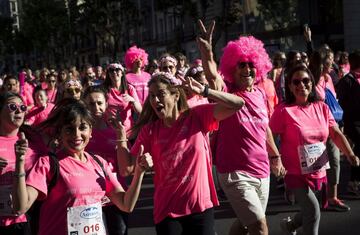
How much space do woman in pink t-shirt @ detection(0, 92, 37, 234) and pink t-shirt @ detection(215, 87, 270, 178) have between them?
4.92 feet

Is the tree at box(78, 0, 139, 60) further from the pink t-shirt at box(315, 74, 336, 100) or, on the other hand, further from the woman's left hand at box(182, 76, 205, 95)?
the woman's left hand at box(182, 76, 205, 95)

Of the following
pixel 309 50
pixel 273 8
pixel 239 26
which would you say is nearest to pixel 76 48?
pixel 239 26

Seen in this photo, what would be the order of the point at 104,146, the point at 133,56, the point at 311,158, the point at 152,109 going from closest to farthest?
the point at 152,109
the point at 104,146
the point at 311,158
the point at 133,56

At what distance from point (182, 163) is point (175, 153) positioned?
75mm

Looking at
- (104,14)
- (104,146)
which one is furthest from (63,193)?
(104,14)

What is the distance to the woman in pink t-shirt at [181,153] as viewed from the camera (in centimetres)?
425

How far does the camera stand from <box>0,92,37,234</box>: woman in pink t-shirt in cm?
450

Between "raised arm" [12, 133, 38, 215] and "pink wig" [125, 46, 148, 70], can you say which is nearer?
"raised arm" [12, 133, 38, 215]

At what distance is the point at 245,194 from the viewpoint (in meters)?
5.05

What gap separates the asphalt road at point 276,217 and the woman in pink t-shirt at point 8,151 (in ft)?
9.18

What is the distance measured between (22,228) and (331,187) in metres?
4.38

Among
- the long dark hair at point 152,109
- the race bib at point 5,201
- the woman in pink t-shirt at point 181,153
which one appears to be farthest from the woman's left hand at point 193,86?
the race bib at point 5,201

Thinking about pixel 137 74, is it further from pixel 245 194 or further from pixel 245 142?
pixel 245 194

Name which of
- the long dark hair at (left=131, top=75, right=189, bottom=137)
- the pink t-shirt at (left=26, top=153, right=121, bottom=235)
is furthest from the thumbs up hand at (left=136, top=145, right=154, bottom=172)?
the long dark hair at (left=131, top=75, right=189, bottom=137)
